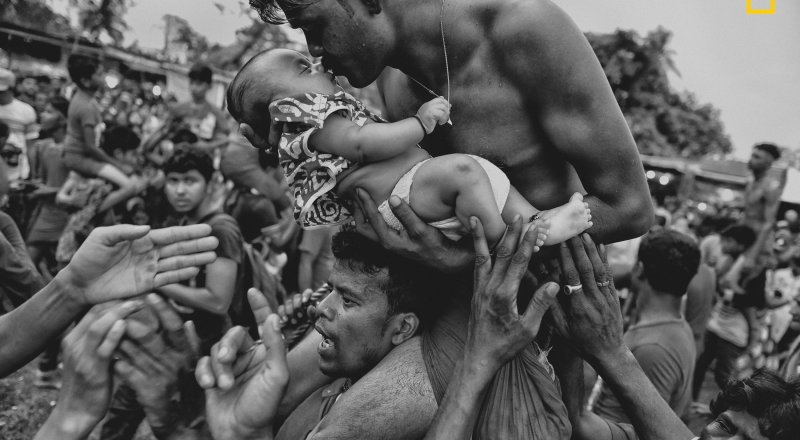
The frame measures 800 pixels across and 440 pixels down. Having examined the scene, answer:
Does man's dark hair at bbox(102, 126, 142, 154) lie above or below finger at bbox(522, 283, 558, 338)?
below

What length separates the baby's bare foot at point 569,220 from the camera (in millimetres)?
1789

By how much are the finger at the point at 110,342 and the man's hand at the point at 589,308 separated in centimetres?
145

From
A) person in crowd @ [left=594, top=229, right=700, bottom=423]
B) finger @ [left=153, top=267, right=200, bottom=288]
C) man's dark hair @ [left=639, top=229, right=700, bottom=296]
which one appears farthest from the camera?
man's dark hair @ [left=639, top=229, right=700, bottom=296]

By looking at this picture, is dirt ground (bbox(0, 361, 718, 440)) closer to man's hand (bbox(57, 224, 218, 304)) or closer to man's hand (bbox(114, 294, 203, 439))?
man's hand (bbox(57, 224, 218, 304))

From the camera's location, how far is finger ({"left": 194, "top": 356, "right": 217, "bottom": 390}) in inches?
79.4

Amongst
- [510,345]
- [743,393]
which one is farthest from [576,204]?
[743,393]

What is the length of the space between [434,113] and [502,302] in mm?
589

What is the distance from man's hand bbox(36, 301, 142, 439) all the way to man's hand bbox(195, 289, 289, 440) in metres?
0.30

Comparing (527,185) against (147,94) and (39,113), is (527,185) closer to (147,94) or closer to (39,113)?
(39,113)

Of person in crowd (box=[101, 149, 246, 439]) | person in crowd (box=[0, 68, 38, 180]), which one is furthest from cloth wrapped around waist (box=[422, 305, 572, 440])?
person in crowd (box=[0, 68, 38, 180])

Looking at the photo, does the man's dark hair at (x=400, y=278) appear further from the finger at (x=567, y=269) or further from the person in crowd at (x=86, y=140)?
the person in crowd at (x=86, y=140)

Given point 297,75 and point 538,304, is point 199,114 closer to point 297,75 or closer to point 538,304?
point 297,75

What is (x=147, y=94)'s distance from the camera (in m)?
21.5

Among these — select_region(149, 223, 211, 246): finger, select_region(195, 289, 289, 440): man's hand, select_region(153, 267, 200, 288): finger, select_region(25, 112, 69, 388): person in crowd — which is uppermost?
select_region(149, 223, 211, 246): finger
